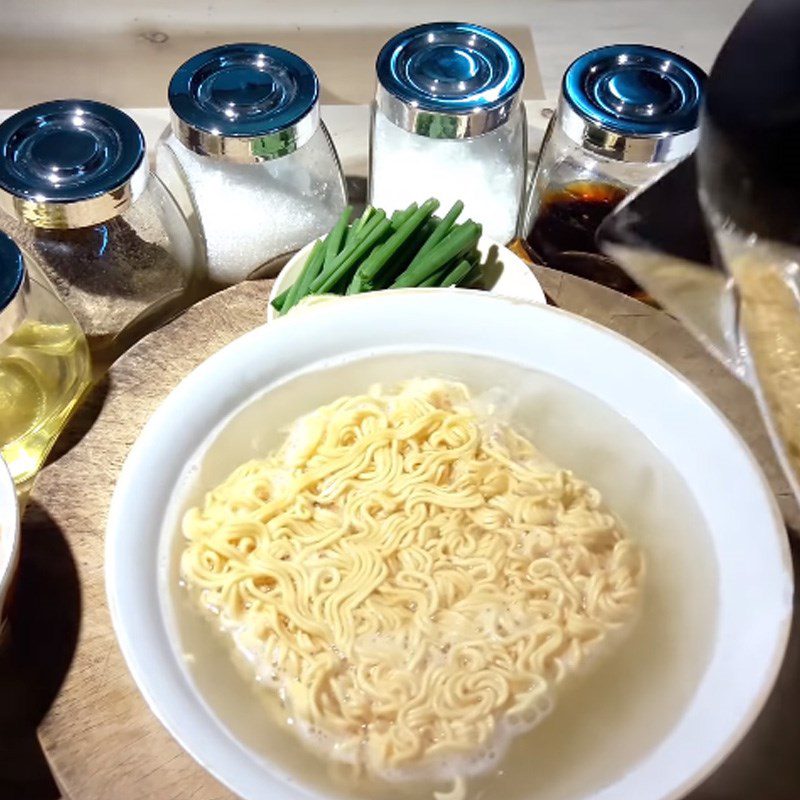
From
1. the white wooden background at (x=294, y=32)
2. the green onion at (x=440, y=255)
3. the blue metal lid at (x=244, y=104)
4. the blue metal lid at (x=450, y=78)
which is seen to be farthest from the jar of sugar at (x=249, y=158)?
the white wooden background at (x=294, y=32)

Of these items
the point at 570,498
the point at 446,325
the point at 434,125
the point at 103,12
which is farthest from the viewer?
the point at 103,12

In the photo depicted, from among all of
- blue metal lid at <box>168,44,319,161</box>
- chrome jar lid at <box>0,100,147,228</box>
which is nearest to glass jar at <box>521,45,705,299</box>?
blue metal lid at <box>168,44,319,161</box>

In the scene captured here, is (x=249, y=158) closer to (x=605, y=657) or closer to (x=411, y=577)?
(x=411, y=577)

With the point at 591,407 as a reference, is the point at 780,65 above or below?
above

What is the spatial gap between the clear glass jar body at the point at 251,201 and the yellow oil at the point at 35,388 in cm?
26

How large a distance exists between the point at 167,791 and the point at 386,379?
485mm

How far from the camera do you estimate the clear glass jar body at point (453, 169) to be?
150 centimetres

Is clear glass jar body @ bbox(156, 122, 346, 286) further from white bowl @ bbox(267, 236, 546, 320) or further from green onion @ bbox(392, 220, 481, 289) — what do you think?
green onion @ bbox(392, 220, 481, 289)

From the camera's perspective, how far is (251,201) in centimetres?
146

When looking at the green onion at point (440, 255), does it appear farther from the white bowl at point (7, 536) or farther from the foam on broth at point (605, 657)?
the white bowl at point (7, 536)

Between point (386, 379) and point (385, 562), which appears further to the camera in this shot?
point (386, 379)

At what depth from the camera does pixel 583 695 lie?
3.13 feet

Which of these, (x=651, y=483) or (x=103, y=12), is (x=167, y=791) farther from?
(x=103, y=12)

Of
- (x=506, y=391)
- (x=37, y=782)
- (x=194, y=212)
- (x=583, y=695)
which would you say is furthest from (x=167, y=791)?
(x=194, y=212)
